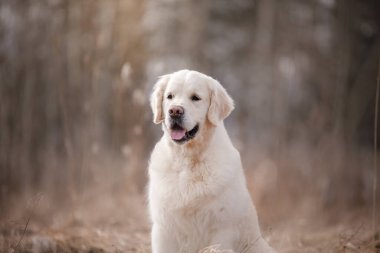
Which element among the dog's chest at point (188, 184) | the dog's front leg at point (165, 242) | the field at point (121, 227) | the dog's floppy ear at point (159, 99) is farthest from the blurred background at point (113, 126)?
the dog's chest at point (188, 184)

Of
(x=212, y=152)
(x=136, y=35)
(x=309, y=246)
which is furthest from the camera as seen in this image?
(x=136, y=35)

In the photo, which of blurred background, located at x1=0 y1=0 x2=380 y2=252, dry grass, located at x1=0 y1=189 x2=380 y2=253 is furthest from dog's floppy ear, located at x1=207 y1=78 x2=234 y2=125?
blurred background, located at x1=0 y1=0 x2=380 y2=252

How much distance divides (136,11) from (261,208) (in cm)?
331

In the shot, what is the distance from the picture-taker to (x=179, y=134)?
3.54 meters

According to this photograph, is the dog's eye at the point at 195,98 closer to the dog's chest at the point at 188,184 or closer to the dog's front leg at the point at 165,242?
the dog's chest at the point at 188,184

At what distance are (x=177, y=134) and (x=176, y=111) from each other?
155mm

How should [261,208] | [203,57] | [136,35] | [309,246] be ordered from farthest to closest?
1. [203,57]
2. [136,35]
3. [261,208]
4. [309,246]

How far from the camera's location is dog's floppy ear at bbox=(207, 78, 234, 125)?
3.65 m

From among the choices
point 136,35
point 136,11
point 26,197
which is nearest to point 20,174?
point 26,197

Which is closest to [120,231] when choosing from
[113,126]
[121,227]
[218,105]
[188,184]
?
[121,227]

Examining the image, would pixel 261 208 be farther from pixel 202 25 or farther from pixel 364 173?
pixel 202 25

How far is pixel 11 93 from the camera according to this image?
21.4 ft

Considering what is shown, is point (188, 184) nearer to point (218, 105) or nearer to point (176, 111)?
point (176, 111)

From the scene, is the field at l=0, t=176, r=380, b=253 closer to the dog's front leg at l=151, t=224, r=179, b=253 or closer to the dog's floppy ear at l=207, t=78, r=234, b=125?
the dog's front leg at l=151, t=224, r=179, b=253
